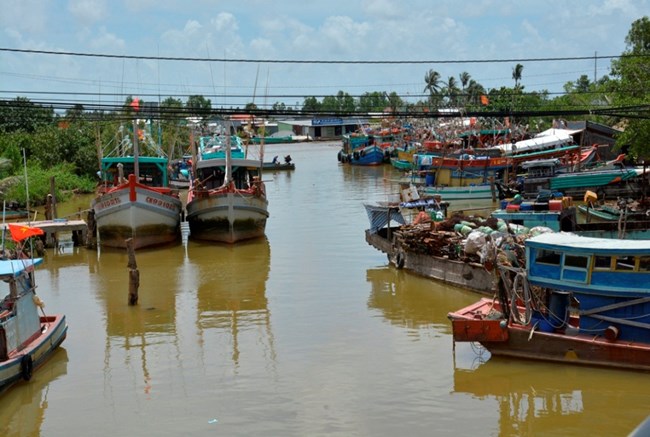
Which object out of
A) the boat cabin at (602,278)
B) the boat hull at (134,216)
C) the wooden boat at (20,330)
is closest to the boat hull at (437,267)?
the boat cabin at (602,278)

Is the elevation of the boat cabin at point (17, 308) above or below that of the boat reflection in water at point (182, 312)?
above

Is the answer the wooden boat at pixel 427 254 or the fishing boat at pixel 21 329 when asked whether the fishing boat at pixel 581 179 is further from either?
the fishing boat at pixel 21 329

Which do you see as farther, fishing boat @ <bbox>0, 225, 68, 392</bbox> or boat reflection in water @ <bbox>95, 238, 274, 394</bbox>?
boat reflection in water @ <bbox>95, 238, 274, 394</bbox>

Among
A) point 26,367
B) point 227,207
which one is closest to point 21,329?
point 26,367

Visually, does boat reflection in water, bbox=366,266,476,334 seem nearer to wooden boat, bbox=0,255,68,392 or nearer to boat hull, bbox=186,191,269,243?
wooden boat, bbox=0,255,68,392

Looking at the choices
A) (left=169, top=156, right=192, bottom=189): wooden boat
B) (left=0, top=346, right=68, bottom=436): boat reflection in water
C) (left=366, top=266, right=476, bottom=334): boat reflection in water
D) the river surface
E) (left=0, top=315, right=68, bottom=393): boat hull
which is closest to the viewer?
the river surface

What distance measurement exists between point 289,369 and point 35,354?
16.3ft

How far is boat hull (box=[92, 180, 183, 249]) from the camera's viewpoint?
107 ft

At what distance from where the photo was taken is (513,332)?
55.2 feet

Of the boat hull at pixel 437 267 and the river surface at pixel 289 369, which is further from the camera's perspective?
the boat hull at pixel 437 267

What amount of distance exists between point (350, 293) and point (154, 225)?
1168 centimetres

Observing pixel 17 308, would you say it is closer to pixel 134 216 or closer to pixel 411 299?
pixel 411 299

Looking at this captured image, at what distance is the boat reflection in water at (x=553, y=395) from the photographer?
47.9 ft

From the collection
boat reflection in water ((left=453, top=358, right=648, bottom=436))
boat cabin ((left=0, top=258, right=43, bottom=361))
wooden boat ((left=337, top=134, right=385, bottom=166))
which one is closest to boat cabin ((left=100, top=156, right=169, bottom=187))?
boat cabin ((left=0, top=258, right=43, bottom=361))
